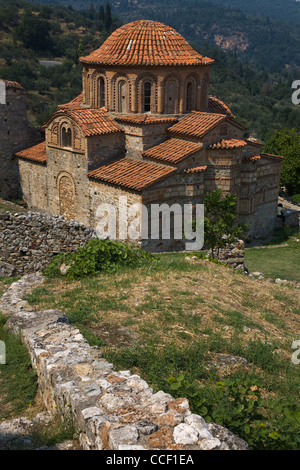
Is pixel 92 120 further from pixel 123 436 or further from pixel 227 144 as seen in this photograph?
pixel 123 436

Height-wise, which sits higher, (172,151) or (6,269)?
(172,151)

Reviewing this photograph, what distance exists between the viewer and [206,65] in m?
18.2

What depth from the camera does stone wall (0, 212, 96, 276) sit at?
10.7 meters

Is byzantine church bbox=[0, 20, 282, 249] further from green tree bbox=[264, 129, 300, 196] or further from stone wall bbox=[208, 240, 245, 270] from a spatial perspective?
green tree bbox=[264, 129, 300, 196]

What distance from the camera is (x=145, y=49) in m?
17.6

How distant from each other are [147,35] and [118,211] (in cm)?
677

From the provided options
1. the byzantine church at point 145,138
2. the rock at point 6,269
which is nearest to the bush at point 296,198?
the byzantine church at point 145,138

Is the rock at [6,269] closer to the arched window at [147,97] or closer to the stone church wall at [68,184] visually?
the stone church wall at [68,184]

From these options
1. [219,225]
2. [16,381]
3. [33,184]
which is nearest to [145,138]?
[33,184]

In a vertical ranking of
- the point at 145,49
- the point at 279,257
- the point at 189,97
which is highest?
the point at 145,49

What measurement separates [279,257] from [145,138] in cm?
624
